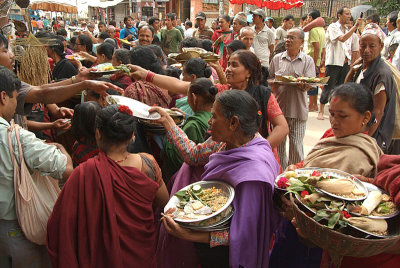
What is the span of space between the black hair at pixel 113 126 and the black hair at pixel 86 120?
22.0 inches

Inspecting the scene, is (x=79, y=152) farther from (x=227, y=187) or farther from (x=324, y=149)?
(x=324, y=149)

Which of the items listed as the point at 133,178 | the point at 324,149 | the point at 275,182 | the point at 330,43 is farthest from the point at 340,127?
the point at 330,43

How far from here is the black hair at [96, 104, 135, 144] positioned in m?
1.92

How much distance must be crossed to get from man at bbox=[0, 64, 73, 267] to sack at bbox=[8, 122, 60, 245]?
0.04m

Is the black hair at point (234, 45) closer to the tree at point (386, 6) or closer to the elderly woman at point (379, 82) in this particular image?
the elderly woman at point (379, 82)

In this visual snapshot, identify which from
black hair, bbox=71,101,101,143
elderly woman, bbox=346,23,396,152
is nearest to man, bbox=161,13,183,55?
elderly woman, bbox=346,23,396,152

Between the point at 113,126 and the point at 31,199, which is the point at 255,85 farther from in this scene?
the point at 31,199

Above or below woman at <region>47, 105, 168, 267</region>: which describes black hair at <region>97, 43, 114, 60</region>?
above

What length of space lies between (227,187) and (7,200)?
1304 mm

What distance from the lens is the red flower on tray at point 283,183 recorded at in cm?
169

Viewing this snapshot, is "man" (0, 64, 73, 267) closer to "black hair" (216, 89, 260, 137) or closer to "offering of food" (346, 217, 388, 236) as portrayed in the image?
"black hair" (216, 89, 260, 137)

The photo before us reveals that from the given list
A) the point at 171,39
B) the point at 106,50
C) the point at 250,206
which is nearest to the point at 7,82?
the point at 250,206

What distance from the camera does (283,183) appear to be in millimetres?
1699

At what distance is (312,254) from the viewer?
86.8 inches
